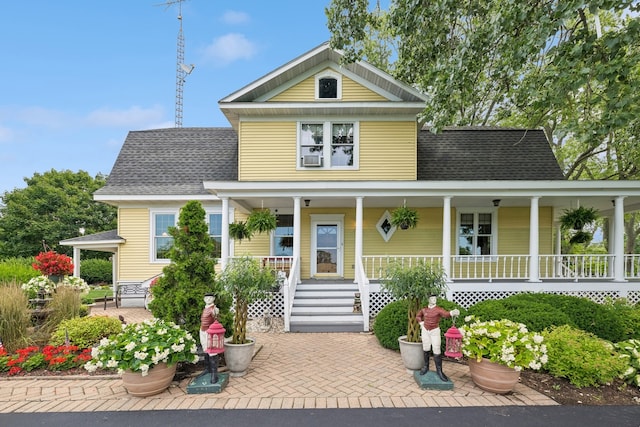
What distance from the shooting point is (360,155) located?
9844 mm

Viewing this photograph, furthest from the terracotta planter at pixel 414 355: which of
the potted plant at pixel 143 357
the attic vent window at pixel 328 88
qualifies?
the attic vent window at pixel 328 88

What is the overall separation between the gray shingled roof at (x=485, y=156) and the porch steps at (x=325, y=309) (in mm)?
4865

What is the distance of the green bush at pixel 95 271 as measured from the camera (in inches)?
770

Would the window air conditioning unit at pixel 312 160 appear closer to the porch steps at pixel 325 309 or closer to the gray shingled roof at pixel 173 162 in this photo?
the gray shingled roof at pixel 173 162

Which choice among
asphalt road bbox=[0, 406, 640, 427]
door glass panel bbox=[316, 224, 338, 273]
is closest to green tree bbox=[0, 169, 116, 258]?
door glass panel bbox=[316, 224, 338, 273]

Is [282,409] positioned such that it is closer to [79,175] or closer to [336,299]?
[336,299]

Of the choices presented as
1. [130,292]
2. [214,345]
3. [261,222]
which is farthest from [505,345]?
[130,292]

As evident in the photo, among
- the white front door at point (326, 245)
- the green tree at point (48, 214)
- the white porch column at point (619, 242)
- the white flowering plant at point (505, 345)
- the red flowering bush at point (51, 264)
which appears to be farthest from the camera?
the green tree at point (48, 214)

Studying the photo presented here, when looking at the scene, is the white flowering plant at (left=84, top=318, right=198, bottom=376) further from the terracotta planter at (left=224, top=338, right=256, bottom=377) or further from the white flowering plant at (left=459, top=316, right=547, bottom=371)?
the white flowering plant at (left=459, top=316, right=547, bottom=371)

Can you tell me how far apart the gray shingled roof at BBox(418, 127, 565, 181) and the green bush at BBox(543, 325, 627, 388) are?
6.59m

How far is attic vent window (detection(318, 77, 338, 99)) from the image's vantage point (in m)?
10.0

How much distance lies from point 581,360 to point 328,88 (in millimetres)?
9123

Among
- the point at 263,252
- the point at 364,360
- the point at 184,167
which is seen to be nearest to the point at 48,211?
the point at 184,167

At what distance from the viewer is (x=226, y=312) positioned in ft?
17.5
